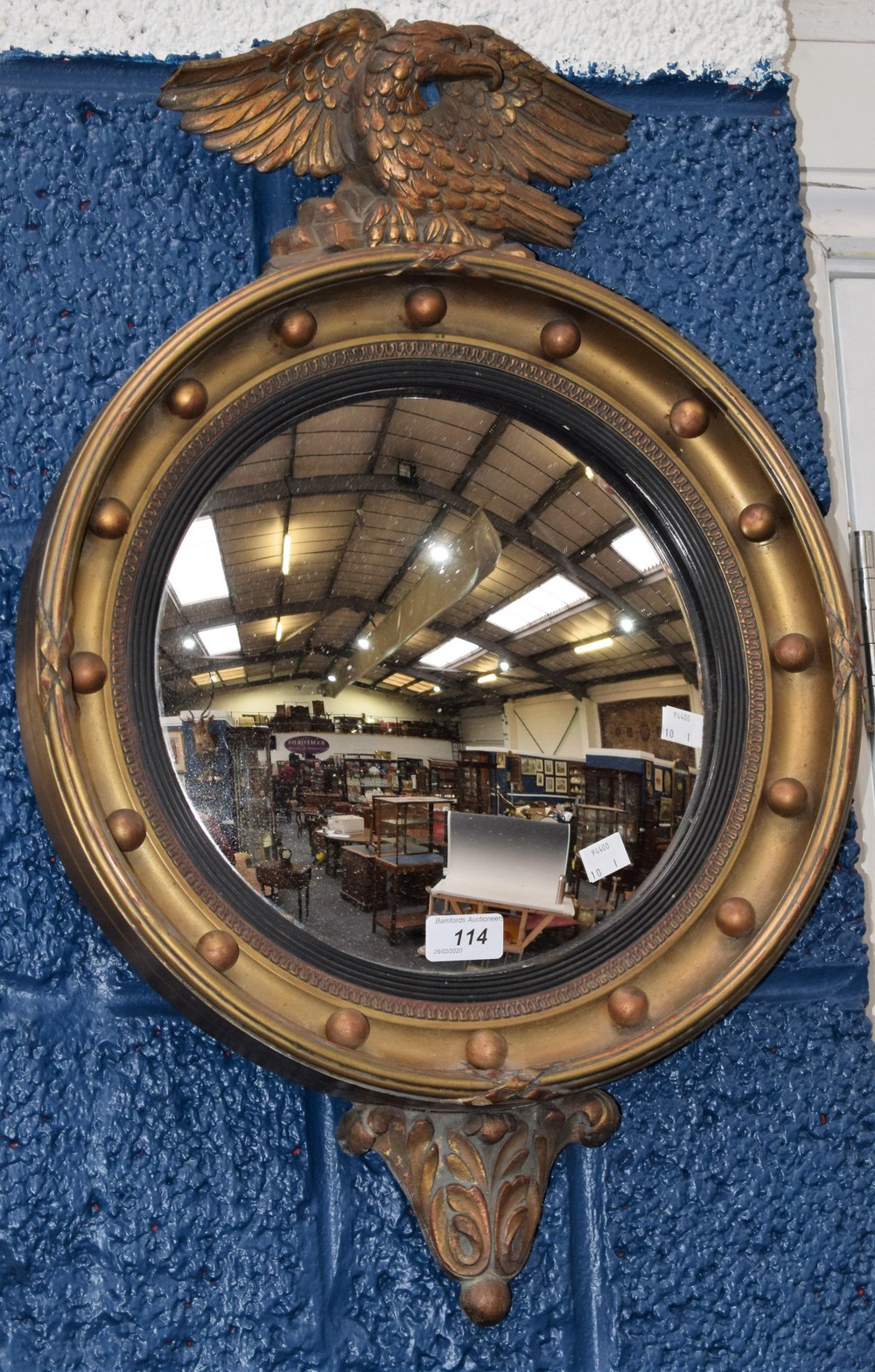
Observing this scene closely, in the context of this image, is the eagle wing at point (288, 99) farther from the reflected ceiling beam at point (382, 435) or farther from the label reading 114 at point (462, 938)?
the label reading 114 at point (462, 938)

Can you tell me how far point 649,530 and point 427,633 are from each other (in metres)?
0.19

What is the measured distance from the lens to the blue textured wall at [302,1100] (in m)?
0.69

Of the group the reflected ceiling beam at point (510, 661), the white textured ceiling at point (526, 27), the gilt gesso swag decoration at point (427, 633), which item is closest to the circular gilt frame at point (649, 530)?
the gilt gesso swag decoration at point (427, 633)

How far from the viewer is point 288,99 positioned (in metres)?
0.76

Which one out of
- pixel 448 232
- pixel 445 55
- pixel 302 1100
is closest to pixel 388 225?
pixel 448 232

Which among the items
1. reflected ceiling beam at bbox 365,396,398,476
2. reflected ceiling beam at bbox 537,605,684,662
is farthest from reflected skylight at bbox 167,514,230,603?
reflected ceiling beam at bbox 537,605,684,662

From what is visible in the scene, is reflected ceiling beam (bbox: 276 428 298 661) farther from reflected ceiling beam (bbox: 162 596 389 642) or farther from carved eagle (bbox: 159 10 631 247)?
carved eagle (bbox: 159 10 631 247)

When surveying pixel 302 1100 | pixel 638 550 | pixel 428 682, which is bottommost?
pixel 302 1100

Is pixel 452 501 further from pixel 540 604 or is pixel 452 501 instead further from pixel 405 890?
pixel 405 890

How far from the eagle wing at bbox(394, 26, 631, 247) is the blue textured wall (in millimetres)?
42

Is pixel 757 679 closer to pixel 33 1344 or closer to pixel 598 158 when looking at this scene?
pixel 598 158

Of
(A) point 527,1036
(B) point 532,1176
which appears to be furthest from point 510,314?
(B) point 532,1176

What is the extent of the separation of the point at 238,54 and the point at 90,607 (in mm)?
434

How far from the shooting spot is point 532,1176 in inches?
28.1
